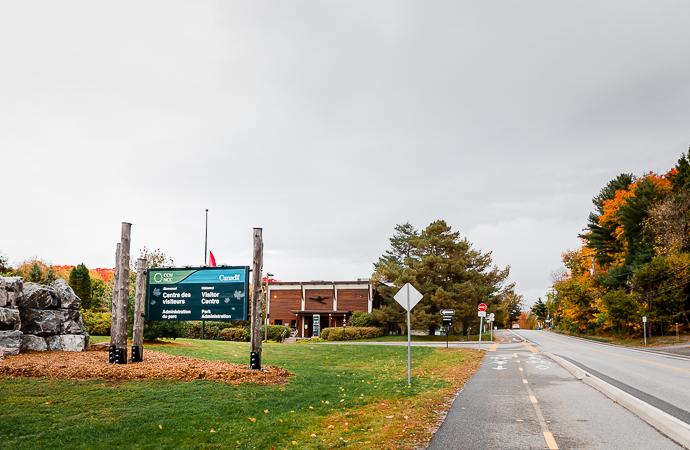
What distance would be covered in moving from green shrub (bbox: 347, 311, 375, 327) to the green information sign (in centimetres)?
4042

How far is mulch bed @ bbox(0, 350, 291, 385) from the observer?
38.9 ft

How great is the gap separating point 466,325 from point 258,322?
4437cm

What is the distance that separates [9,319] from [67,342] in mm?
2364

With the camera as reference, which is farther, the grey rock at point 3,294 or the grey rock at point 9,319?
the grey rock at point 3,294

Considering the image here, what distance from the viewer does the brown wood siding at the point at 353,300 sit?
6044 centimetres

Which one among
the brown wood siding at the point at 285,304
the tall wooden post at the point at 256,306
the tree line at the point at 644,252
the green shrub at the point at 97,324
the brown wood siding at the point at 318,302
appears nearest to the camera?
the tall wooden post at the point at 256,306

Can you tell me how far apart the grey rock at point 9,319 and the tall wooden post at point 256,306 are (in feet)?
23.5

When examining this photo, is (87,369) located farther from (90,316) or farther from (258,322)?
(90,316)

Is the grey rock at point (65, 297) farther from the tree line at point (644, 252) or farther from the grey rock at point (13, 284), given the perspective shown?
the tree line at point (644, 252)

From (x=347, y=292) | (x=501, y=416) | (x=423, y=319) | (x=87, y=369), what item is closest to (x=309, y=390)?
(x=501, y=416)

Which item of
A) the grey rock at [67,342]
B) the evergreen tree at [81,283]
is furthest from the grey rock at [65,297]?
the evergreen tree at [81,283]

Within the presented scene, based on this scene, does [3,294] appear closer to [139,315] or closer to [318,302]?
[139,315]

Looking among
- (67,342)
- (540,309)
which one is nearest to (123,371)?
(67,342)

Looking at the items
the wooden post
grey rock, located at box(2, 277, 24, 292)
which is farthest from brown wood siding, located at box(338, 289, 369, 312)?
grey rock, located at box(2, 277, 24, 292)
